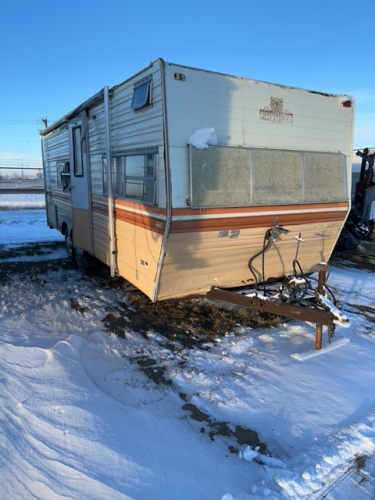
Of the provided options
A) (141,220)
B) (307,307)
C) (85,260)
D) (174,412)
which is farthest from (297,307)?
(85,260)

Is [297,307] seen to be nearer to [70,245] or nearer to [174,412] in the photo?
[174,412]

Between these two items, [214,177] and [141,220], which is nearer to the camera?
[214,177]

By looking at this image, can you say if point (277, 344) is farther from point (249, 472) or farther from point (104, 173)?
point (104, 173)

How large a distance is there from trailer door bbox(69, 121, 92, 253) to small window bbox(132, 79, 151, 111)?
6.93 feet

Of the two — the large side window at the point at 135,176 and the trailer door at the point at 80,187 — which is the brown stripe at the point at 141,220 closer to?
the large side window at the point at 135,176

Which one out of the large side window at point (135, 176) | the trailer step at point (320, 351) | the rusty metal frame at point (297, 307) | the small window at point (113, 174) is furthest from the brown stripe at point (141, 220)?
the trailer step at point (320, 351)

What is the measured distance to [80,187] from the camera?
6703 millimetres

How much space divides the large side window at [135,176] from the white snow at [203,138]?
1.53ft

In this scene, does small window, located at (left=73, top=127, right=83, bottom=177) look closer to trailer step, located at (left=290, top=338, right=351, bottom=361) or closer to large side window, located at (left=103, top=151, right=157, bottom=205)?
large side window, located at (left=103, top=151, right=157, bottom=205)

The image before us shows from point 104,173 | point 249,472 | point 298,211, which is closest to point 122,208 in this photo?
point 104,173

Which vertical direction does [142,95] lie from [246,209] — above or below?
above

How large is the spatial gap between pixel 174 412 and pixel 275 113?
3.54 m

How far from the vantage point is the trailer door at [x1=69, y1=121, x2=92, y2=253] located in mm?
6406

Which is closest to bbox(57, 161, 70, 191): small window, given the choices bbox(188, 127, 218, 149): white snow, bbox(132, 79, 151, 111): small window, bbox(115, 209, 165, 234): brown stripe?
bbox(115, 209, 165, 234): brown stripe
